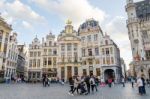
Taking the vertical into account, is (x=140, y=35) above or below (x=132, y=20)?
below

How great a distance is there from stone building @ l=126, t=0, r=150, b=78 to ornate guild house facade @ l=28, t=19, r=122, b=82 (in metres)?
6.28

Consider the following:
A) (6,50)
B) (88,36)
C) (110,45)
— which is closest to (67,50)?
(88,36)

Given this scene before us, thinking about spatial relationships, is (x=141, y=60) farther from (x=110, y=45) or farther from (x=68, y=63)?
(x=68, y=63)

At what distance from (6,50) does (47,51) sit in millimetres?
13044

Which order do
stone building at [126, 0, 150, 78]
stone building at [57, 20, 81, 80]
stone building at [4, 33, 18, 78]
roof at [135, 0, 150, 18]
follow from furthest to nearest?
1. stone building at [4, 33, 18, 78]
2. stone building at [57, 20, 81, 80]
3. roof at [135, 0, 150, 18]
4. stone building at [126, 0, 150, 78]

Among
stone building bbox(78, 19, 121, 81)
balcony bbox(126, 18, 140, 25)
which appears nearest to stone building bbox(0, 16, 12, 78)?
stone building bbox(78, 19, 121, 81)

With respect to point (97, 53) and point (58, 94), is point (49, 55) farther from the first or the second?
A: point (58, 94)

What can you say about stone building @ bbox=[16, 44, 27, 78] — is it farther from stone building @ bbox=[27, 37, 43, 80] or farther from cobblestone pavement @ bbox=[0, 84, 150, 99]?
cobblestone pavement @ bbox=[0, 84, 150, 99]

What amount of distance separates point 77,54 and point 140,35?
19.9 m

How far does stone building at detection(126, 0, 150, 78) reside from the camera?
137 feet

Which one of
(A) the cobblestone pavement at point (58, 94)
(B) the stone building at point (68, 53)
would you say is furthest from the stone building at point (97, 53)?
(A) the cobblestone pavement at point (58, 94)

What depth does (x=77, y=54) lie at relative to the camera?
170ft

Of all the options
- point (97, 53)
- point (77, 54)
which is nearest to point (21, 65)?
point (77, 54)

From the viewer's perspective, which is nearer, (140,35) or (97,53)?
(140,35)
